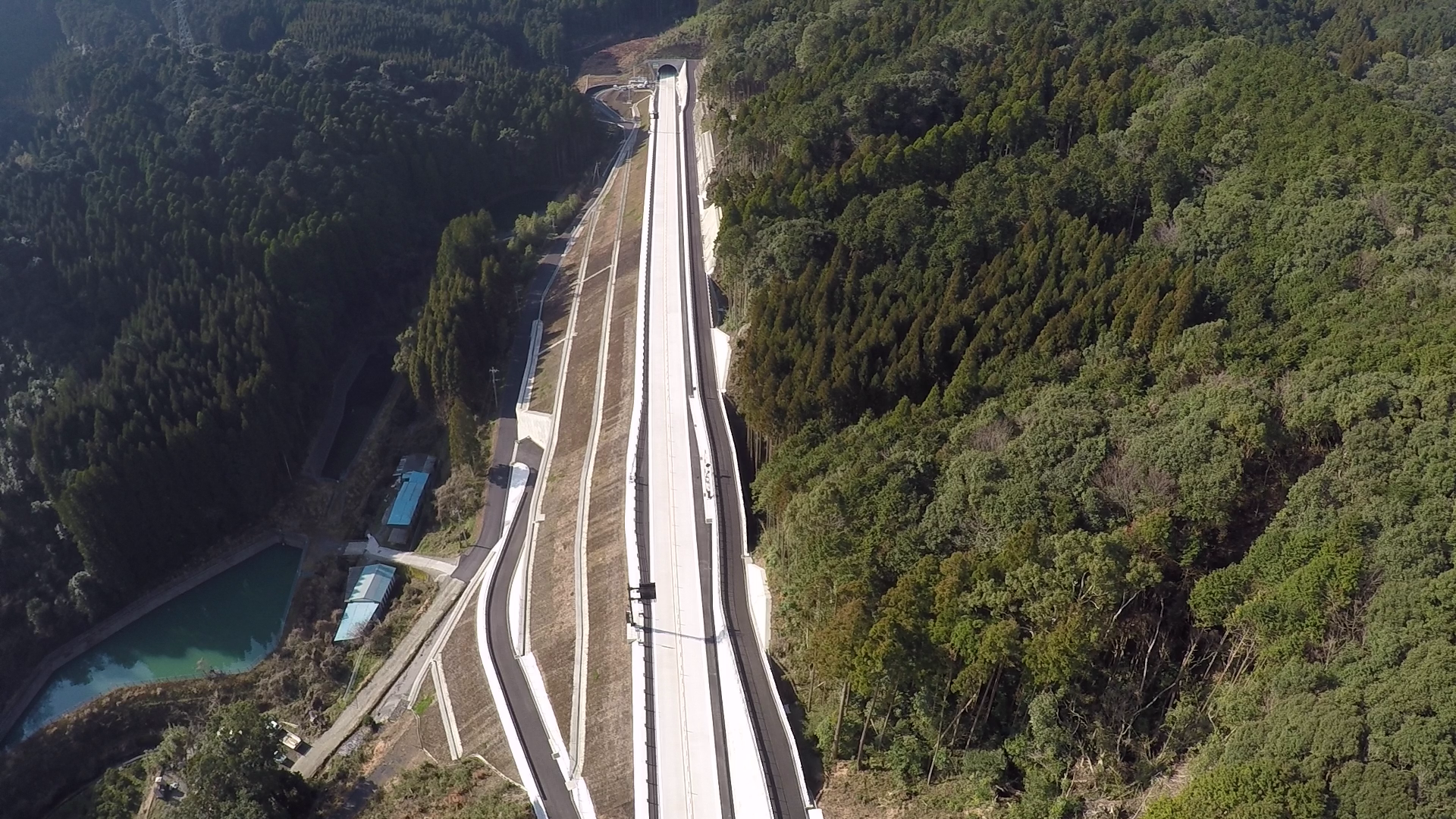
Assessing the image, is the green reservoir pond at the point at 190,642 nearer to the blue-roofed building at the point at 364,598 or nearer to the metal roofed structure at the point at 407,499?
the blue-roofed building at the point at 364,598

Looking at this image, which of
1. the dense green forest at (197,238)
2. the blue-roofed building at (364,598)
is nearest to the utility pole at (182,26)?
the dense green forest at (197,238)

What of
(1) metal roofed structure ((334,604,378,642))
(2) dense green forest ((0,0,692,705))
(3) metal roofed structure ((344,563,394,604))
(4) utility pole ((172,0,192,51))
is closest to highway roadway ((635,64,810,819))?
(3) metal roofed structure ((344,563,394,604))

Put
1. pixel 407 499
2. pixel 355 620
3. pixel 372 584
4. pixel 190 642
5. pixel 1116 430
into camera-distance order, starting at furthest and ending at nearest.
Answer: pixel 407 499 → pixel 190 642 → pixel 372 584 → pixel 355 620 → pixel 1116 430

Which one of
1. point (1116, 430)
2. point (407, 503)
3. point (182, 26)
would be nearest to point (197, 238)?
point (407, 503)

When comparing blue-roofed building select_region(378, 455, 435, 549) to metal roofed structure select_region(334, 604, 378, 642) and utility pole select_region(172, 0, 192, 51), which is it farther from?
utility pole select_region(172, 0, 192, 51)

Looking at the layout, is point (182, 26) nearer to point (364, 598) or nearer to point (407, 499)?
point (407, 499)

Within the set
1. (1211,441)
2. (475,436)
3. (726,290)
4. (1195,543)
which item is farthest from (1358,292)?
(475,436)

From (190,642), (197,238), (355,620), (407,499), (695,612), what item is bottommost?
(190,642)
